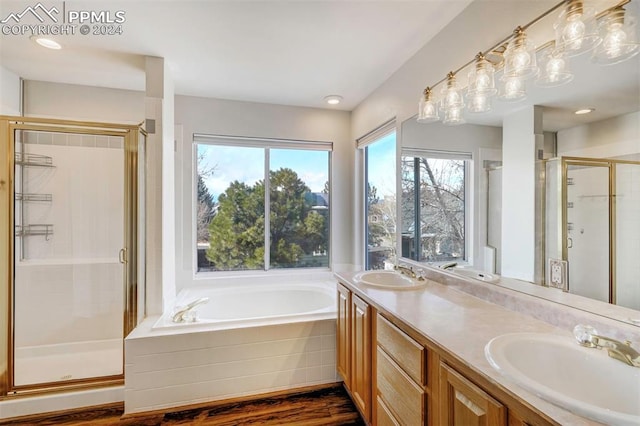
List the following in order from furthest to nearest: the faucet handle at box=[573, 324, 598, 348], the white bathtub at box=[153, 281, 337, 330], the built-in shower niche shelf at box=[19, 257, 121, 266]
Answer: the white bathtub at box=[153, 281, 337, 330] → the built-in shower niche shelf at box=[19, 257, 121, 266] → the faucet handle at box=[573, 324, 598, 348]

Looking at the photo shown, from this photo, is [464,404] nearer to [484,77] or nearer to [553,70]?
[553,70]

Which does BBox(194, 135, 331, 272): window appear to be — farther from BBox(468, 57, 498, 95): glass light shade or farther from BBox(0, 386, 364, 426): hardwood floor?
BBox(468, 57, 498, 95): glass light shade

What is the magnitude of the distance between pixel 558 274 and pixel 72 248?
351cm

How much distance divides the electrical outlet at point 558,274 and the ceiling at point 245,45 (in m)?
1.44

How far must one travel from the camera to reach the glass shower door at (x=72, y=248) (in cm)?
236

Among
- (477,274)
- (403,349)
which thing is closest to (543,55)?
(477,274)

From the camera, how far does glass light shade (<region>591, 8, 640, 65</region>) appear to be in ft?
3.15

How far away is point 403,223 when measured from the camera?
233 cm

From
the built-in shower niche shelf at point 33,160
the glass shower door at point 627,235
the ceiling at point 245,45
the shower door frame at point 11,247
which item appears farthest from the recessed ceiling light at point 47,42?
the glass shower door at point 627,235

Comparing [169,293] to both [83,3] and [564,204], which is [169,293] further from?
[564,204]

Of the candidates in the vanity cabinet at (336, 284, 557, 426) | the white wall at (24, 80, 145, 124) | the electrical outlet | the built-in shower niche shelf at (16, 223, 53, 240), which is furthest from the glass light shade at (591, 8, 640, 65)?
the built-in shower niche shelf at (16, 223, 53, 240)

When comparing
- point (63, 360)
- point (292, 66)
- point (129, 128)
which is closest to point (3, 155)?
point (129, 128)

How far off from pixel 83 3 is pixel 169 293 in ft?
6.78

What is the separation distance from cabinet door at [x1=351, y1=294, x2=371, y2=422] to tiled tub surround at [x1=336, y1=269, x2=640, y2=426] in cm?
10
